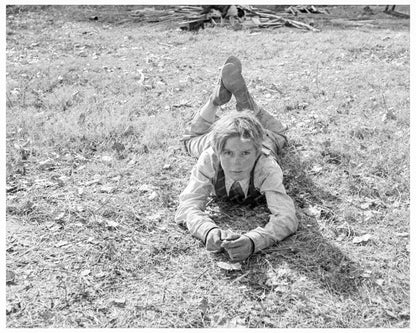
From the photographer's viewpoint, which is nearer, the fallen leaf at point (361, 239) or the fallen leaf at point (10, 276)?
the fallen leaf at point (10, 276)

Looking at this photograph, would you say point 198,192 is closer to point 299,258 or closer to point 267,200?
point 267,200

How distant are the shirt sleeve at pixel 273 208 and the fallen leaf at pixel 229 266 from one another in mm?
176

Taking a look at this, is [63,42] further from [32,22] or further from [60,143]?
[60,143]

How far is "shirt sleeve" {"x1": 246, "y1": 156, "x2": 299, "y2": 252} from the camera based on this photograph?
3.36 m

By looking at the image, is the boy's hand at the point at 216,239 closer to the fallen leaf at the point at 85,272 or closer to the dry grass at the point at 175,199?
the dry grass at the point at 175,199

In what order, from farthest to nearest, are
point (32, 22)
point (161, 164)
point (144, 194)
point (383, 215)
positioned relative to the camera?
point (32, 22) → point (161, 164) → point (144, 194) → point (383, 215)

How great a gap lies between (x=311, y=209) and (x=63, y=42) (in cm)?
765

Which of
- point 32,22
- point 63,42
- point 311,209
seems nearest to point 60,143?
point 311,209

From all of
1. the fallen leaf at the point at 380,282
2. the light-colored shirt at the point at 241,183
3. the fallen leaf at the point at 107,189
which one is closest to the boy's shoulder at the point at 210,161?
the light-colored shirt at the point at 241,183

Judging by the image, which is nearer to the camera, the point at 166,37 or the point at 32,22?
the point at 166,37

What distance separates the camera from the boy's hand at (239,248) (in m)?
3.19

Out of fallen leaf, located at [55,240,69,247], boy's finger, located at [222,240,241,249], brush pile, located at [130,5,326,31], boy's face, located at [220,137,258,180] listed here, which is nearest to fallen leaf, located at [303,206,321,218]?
Answer: boy's face, located at [220,137,258,180]

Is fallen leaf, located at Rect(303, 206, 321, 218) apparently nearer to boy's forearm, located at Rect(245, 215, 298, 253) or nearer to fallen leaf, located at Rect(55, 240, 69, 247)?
boy's forearm, located at Rect(245, 215, 298, 253)
